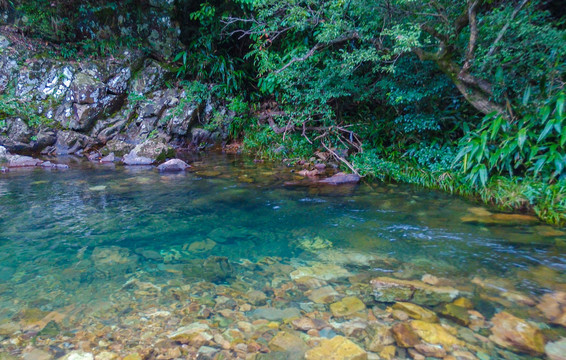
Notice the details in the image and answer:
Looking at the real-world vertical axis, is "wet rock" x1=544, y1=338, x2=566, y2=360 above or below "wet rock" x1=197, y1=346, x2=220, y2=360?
above

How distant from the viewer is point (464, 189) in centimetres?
631

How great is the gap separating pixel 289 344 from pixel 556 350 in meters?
1.93

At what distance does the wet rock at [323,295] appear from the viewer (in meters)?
2.93

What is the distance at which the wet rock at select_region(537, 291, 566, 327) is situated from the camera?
261cm

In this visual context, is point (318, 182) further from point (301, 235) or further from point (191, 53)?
point (191, 53)

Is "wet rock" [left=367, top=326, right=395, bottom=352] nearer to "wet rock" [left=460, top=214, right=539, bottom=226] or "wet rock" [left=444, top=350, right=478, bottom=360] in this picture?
"wet rock" [left=444, top=350, right=478, bottom=360]

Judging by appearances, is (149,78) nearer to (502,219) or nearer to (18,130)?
(18,130)

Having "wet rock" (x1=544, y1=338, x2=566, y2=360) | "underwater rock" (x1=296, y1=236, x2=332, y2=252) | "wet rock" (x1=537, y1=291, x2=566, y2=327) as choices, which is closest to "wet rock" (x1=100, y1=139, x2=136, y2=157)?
"underwater rock" (x1=296, y1=236, x2=332, y2=252)

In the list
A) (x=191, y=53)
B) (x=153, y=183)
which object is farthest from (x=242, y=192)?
(x=191, y=53)

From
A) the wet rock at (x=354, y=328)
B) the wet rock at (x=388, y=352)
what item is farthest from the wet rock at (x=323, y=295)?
the wet rock at (x=388, y=352)

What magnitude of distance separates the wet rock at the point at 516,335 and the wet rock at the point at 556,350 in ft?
0.11

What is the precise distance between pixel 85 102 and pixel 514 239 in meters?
15.0

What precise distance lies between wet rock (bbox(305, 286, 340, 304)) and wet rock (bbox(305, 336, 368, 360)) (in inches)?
20.7

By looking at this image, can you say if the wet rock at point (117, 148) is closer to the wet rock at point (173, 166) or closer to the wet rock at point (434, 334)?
the wet rock at point (173, 166)
